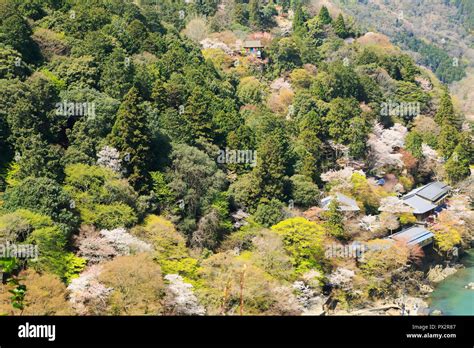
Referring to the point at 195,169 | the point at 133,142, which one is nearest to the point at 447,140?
the point at 195,169

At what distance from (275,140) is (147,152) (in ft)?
29.2

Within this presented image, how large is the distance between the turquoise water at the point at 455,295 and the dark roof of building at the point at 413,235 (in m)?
2.76

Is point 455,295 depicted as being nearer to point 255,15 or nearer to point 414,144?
point 414,144

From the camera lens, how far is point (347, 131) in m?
42.7

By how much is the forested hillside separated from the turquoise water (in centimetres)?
160

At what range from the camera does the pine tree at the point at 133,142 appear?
3009 centimetres

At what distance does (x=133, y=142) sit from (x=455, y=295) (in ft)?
64.1

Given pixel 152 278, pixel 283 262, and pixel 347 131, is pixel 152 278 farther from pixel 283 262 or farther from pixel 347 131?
pixel 347 131

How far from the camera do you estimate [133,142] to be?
30.4 m

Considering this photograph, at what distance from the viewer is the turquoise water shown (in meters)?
29.9

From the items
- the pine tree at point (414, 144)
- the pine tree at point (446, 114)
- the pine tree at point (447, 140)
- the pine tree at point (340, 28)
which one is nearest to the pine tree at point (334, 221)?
the pine tree at point (414, 144)

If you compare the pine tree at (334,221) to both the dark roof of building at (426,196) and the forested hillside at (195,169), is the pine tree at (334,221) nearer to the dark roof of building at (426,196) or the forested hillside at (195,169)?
the forested hillside at (195,169)

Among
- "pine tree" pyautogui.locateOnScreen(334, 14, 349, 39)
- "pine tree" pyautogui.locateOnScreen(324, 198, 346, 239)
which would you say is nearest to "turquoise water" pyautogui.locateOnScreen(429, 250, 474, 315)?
"pine tree" pyautogui.locateOnScreen(324, 198, 346, 239)

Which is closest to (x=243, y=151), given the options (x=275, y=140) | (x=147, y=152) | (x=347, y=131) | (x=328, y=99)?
(x=275, y=140)
